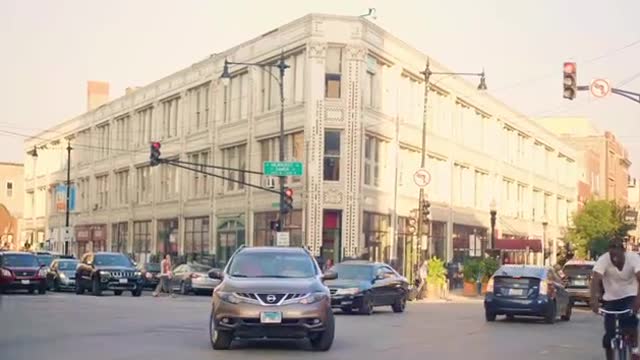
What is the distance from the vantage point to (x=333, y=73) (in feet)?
160

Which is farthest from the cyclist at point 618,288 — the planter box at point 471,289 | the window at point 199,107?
the window at point 199,107

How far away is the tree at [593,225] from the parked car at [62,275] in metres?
41.9

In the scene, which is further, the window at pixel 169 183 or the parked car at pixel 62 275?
the window at pixel 169 183

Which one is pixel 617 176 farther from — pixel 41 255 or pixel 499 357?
pixel 499 357

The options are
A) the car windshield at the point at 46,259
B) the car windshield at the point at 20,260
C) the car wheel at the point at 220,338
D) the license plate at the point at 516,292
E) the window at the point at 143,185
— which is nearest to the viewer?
the car wheel at the point at 220,338

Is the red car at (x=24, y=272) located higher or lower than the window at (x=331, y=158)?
lower

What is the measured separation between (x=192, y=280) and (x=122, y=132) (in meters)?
33.7

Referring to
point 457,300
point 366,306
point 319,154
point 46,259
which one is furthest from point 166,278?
point 366,306

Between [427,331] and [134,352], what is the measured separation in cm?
825

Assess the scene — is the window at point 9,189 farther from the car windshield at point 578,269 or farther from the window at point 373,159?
the car windshield at point 578,269

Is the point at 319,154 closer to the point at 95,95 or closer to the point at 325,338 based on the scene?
the point at 325,338

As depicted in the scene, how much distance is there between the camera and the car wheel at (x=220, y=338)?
16.1 meters

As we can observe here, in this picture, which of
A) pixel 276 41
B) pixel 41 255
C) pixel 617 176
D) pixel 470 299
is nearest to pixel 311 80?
pixel 276 41

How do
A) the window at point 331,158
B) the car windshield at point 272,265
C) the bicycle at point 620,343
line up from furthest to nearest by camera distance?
the window at point 331,158
the car windshield at point 272,265
the bicycle at point 620,343
